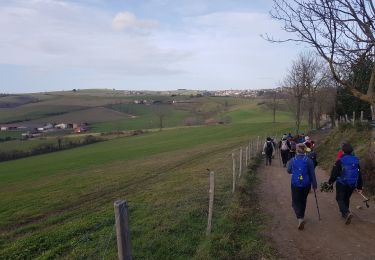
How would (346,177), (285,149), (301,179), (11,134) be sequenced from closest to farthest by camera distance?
(301,179) → (346,177) → (285,149) → (11,134)

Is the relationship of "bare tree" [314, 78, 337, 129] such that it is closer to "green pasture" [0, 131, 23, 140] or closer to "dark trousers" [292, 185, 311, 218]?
"dark trousers" [292, 185, 311, 218]

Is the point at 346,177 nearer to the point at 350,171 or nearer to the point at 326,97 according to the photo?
the point at 350,171

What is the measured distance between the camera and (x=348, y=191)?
9.72 metres

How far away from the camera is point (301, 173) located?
9500mm

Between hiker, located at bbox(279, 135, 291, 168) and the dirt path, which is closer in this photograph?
the dirt path

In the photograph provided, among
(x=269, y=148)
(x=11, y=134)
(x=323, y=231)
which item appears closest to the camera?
(x=323, y=231)

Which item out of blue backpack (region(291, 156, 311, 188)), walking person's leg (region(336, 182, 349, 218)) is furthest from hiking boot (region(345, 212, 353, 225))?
blue backpack (region(291, 156, 311, 188))

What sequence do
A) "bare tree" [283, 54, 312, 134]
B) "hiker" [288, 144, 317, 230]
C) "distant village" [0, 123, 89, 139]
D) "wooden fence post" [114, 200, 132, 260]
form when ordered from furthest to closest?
"distant village" [0, 123, 89, 139]
"bare tree" [283, 54, 312, 134]
"hiker" [288, 144, 317, 230]
"wooden fence post" [114, 200, 132, 260]

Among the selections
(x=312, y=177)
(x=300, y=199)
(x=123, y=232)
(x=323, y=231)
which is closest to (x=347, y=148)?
(x=312, y=177)

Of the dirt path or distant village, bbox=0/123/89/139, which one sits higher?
the dirt path

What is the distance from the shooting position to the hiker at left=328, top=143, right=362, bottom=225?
9586 mm

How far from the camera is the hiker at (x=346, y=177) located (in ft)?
31.4

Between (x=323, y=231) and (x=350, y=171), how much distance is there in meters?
1.53

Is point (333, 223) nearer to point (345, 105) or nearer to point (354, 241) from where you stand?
point (354, 241)
